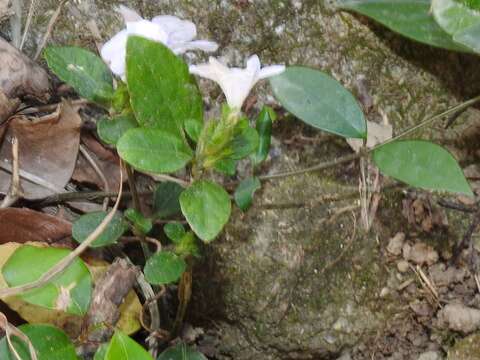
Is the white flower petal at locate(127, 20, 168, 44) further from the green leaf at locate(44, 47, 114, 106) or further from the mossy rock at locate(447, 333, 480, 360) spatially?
the mossy rock at locate(447, 333, 480, 360)

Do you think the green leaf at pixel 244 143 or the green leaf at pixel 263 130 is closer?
the green leaf at pixel 244 143

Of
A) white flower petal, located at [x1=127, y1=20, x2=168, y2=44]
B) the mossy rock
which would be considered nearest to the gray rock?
the mossy rock

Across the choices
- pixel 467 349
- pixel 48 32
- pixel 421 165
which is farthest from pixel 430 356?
pixel 48 32

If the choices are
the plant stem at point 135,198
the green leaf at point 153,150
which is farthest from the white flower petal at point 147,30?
the plant stem at point 135,198

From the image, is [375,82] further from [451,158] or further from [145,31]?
[145,31]

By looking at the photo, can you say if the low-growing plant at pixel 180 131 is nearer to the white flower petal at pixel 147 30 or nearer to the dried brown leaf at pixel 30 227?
the white flower petal at pixel 147 30

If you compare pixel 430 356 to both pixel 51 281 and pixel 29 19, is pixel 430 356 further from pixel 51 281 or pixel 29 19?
pixel 29 19

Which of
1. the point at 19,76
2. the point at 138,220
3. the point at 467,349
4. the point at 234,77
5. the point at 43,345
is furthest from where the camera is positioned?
the point at 467,349
